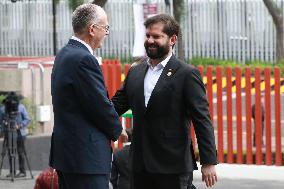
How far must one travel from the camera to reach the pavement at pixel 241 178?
1337 cm

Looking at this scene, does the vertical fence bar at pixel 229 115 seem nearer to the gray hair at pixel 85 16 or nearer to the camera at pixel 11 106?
the camera at pixel 11 106

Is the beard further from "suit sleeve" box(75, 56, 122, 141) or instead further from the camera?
the camera

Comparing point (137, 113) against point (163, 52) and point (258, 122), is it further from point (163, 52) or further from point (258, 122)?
point (258, 122)

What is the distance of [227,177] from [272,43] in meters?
21.2

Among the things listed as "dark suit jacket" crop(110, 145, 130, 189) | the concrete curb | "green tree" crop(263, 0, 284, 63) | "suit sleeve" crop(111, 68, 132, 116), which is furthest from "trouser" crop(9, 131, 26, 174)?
"green tree" crop(263, 0, 284, 63)

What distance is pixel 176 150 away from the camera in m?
6.77

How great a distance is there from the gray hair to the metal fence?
89.5 feet

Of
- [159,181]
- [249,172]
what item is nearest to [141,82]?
[159,181]

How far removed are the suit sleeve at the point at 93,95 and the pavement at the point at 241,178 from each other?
7.11 m

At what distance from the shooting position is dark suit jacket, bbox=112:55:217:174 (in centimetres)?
671

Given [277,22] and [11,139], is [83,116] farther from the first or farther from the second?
[277,22]

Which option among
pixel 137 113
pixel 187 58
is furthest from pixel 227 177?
pixel 187 58

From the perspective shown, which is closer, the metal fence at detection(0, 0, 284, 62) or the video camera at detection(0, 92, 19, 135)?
the video camera at detection(0, 92, 19, 135)

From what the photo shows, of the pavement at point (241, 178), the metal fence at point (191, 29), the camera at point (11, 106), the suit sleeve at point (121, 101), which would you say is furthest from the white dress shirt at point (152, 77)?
the metal fence at point (191, 29)
